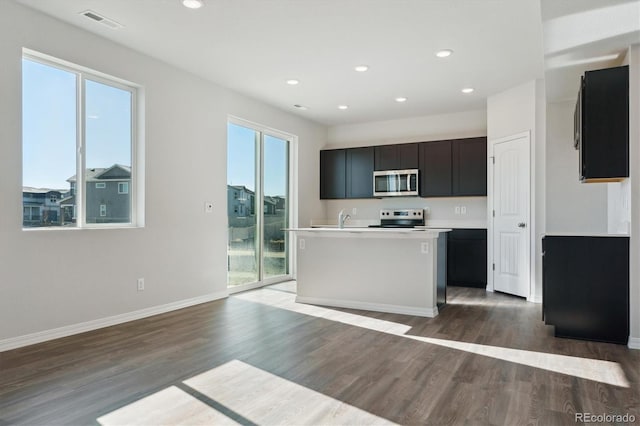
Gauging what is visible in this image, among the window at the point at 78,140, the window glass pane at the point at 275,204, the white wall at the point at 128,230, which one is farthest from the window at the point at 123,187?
the window glass pane at the point at 275,204

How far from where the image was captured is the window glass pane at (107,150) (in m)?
4.03

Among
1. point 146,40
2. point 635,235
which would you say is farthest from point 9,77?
point 635,235

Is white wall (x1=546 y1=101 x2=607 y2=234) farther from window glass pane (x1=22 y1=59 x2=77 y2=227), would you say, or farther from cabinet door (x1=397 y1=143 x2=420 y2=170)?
window glass pane (x1=22 y1=59 x2=77 y2=227)

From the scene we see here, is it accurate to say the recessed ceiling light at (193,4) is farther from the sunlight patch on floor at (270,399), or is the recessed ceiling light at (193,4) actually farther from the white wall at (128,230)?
the sunlight patch on floor at (270,399)

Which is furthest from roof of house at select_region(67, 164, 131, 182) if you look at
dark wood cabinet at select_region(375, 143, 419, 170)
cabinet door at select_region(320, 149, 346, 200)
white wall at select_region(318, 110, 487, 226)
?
dark wood cabinet at select_region(375, 143, 419, 170)

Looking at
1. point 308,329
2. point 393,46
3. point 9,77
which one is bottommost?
point 308,329

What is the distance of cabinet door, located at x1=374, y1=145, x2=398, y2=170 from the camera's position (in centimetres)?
719

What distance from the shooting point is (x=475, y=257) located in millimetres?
6266

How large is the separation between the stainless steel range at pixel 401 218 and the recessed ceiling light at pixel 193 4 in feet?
15.8

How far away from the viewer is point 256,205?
6367 millimetres

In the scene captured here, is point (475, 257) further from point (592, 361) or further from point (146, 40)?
point (146, 40)

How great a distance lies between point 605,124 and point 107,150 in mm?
4539

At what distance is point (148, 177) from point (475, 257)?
15.2 ft

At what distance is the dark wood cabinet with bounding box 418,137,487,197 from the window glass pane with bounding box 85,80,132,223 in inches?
176
